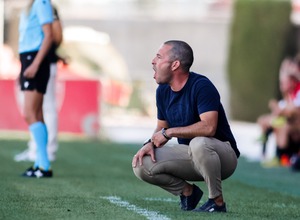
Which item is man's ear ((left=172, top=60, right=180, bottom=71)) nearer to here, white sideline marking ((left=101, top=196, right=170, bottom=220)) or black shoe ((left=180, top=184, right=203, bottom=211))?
black shoe ((left=180, top=184, right=203, bottom=211))

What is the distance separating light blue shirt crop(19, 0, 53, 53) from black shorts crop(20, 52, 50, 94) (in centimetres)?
7

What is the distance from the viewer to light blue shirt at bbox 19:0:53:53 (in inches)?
416

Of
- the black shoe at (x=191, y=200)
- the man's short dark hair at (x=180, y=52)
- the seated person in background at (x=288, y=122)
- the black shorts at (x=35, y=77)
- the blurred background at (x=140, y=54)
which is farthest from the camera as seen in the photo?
the blurred background at (x=140, y=54)

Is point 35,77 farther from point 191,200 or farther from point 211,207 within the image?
point 211,207

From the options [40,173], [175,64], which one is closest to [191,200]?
[175,64]

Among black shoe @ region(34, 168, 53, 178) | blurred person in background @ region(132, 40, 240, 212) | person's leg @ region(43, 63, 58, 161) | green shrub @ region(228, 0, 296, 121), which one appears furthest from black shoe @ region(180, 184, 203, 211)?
green shrub @ region(228, 0, 296, 121)

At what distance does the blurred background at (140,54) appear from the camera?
19125 mm

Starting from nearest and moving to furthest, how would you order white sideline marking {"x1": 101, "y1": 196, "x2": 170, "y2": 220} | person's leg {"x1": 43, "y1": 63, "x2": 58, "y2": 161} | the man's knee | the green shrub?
white sideline marking {"x1": 101, "y1": 196, "x2": 170, "y2": 220}
the man's knee
person's leg {"x1": 43, "y1": 63, "x2": 58, "y2": 161}
the green shrub

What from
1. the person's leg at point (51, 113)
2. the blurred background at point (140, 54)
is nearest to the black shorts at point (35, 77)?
the blurred background at point (140, 54)

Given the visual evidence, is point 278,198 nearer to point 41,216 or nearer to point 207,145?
point 207,145

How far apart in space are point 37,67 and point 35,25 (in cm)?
53

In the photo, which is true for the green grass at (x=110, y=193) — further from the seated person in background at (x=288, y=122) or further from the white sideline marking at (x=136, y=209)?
the seated person in background at (x=288, y=122)

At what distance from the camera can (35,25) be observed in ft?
35.0

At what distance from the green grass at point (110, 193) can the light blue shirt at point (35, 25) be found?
1.30 m
